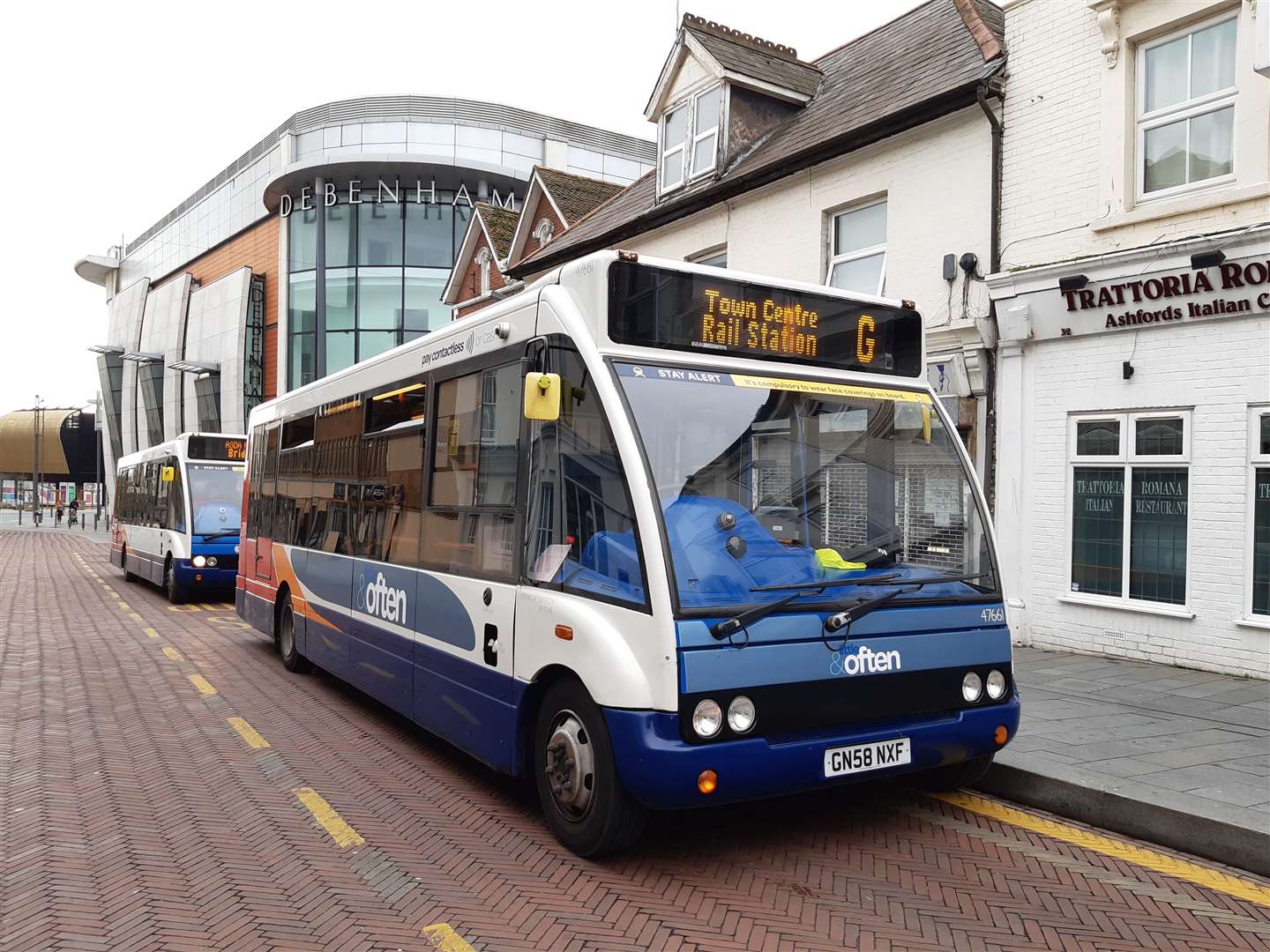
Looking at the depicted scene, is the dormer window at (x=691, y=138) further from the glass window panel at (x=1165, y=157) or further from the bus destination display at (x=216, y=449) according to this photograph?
the bus destination display at (x=216, y=449)

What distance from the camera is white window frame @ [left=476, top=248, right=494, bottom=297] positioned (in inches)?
1072

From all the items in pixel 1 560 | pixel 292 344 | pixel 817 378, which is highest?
pixel 292 344

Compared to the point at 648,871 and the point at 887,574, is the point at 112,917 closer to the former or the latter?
the point at 648,871

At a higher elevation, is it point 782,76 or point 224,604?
point 782,76

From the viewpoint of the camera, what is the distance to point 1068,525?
33.6 feet

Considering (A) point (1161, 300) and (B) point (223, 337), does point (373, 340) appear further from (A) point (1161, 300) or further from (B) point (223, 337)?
(A) point (1161, 300)

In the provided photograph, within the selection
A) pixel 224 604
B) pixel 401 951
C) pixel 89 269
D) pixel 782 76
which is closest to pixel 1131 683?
pixel 401 951

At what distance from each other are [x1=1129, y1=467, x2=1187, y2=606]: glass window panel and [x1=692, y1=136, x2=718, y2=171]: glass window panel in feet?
30.1

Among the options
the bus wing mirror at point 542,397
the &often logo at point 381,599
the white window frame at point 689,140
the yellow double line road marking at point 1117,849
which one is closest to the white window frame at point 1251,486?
the yellow double line road marking at point 1117,849

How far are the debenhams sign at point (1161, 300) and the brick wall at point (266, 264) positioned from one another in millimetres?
39654

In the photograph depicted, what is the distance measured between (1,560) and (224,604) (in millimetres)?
16242

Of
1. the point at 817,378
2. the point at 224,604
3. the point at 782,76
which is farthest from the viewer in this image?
the point at 224,604

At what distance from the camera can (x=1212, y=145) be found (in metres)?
9.20

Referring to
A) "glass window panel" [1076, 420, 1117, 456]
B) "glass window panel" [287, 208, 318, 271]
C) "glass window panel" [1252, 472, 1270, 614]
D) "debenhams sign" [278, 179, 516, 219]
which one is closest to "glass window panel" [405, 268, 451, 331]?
"debenhams sign" [278, 179, 516, 219]
